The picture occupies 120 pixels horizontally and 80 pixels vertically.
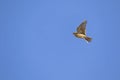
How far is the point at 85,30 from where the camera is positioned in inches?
287

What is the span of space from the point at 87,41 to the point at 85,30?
52 centimetres

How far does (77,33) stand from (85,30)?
0.36 m

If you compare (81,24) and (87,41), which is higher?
(81,24)

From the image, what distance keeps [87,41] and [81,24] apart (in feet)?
2.57

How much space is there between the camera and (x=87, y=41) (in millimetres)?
7000

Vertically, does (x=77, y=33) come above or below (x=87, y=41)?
above

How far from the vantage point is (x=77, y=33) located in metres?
7.43

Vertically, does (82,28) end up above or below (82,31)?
above

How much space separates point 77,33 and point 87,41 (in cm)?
64

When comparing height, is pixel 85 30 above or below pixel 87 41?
above

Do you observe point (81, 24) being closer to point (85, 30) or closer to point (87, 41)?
point (85, 30)

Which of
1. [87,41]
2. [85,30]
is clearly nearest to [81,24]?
[85,30]
